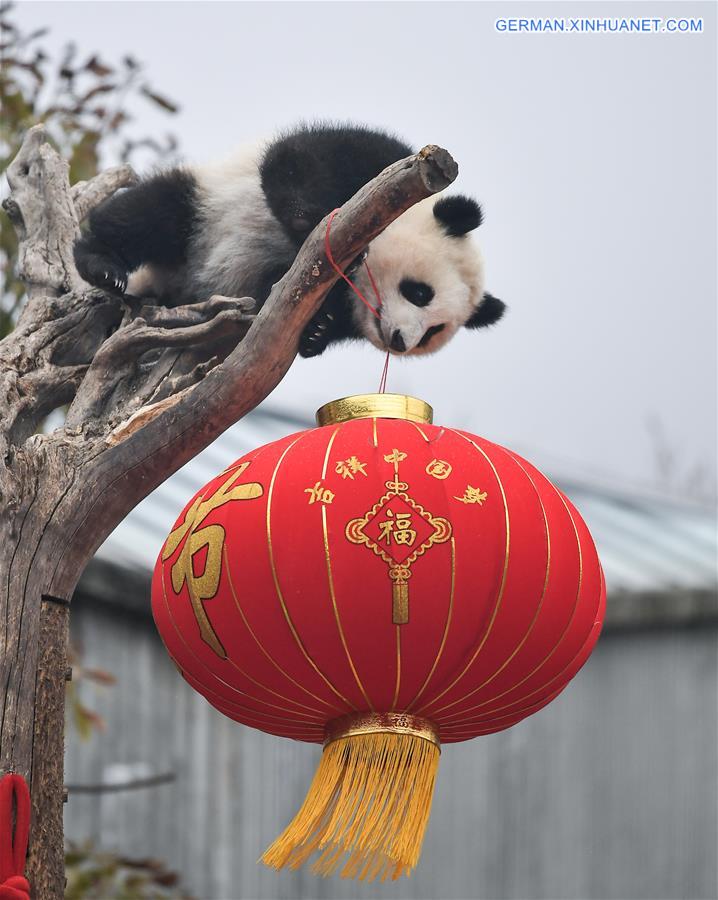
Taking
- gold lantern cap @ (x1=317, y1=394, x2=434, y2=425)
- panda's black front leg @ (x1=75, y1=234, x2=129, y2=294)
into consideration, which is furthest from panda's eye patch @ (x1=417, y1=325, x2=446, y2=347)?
gold lantern cap @ (x1=317, y1=394, x2=434, y2=425)

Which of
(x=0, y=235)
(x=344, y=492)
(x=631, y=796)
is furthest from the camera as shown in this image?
(x=631, y=796)

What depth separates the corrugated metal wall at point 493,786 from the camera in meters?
4.78

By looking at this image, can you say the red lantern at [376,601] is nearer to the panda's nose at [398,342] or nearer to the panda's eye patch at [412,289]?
the panda's nose at [398,342]

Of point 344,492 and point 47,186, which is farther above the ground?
point 47,186

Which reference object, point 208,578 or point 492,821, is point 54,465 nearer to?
point 208,578

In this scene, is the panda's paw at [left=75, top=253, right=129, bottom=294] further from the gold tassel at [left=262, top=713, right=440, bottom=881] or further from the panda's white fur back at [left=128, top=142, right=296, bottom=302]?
the gold tassel at [left=262, top=713, right=440, bottom=881]

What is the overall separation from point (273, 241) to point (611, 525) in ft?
17.4

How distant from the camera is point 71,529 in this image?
212 cm

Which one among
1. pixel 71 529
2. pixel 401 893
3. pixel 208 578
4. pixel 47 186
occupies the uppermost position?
pixel 47 186

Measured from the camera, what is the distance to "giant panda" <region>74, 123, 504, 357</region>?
2689 millimetres

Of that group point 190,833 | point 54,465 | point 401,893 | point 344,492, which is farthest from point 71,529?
point 401,893

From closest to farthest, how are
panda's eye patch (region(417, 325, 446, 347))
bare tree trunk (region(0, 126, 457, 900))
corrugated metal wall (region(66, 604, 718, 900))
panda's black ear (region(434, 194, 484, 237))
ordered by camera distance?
bare tree trunk (region(0, 126, 457, 900))
panda's black ear (region(434, 194, 484, 237))
panda's eye patch (region(417, 325, 446, 347))
corrugated metal wall (region(66, 604, 718, 900))

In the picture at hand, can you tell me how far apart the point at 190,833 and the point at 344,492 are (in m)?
3.31

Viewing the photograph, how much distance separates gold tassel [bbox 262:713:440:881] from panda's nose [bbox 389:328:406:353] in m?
0.95
